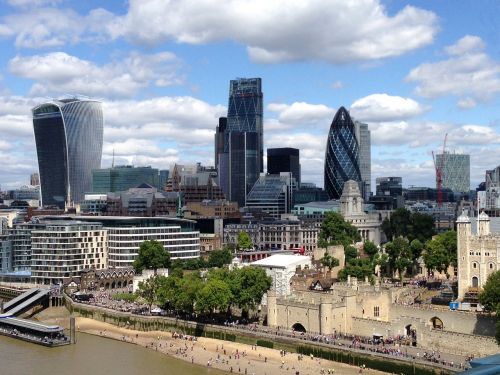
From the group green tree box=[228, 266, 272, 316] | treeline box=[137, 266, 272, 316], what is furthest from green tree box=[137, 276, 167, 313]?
green tree box=[228, 266, 272, 316]

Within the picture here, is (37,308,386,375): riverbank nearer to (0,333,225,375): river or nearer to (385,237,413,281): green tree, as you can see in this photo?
(0,333,225,375): river

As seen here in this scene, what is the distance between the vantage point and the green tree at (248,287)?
84.8 metres

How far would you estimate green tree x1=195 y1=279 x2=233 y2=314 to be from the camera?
83.4m

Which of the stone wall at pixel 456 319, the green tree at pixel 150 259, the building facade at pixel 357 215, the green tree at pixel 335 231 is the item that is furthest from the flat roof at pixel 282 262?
the building facade at pixel 357 215

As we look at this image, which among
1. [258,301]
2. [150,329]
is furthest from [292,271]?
[150,329]

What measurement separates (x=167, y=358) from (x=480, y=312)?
34153 mm

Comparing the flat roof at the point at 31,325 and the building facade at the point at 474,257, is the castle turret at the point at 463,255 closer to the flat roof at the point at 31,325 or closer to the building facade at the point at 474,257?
the building facade at the point at 474,257

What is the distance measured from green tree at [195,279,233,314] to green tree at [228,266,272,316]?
3.79ft

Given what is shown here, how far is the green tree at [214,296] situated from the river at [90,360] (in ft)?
27.5

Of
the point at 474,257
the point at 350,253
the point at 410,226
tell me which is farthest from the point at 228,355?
the point at 410,226

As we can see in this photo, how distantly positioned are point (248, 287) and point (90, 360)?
68.7ft

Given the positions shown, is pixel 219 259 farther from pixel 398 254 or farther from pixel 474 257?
pixel 474 257

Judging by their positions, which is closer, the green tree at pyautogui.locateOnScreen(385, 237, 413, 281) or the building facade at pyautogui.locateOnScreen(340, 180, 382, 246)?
the green tree at pyautogui.locateOnScreen(385, 237, 413, 281)

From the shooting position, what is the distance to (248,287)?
85625 mm
